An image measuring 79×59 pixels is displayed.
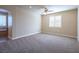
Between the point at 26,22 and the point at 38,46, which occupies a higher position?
the point at 26,22

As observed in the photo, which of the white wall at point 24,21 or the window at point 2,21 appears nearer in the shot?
the window at point 2,21

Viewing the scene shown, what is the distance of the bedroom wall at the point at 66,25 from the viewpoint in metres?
1.70

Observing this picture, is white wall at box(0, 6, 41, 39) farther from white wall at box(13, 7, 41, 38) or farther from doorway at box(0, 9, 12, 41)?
doorway at box(0, 9, 12, 41)

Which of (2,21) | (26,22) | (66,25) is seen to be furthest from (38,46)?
(2,21)

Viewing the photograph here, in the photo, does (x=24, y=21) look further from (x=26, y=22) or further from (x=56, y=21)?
(x=56, y=21)

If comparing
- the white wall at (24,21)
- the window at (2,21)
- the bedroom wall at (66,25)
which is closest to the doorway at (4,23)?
the window at (2,21)

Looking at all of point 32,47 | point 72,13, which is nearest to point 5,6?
point 32,47

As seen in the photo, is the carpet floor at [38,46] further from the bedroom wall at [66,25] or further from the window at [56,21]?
the window at [56,21]

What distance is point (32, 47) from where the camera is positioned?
5.80 feet

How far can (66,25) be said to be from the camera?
1809 mm
